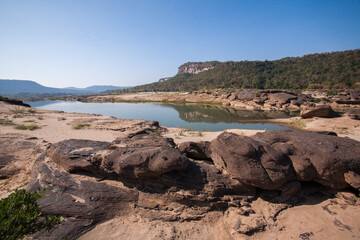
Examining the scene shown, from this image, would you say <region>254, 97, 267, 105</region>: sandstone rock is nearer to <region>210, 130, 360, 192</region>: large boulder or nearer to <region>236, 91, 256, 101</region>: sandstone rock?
<region>236, 91, 256, 101</region>: sandstone rock

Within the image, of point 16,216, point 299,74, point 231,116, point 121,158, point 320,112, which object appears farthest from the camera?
point 299,74

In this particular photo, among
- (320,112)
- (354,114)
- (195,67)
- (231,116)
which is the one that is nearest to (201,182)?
(320,112)

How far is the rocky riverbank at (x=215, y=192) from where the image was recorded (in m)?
4.04

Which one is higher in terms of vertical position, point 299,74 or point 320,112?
point 299,74

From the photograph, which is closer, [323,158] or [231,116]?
[323,158]

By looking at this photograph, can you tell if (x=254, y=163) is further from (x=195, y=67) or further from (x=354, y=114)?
(x=195, y=67)

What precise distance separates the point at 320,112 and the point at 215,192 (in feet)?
68.1

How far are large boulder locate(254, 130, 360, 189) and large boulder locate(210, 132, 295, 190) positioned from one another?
0.31 meters

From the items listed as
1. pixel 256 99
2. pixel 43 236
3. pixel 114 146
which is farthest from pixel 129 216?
pixel 256 99

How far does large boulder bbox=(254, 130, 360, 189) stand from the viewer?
4504mm

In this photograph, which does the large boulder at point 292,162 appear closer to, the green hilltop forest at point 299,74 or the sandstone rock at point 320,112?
the sandstone rock at point 320,112

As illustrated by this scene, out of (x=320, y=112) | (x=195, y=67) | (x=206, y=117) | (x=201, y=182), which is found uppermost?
(x=195, y=67)

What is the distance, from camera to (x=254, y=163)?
185 inches

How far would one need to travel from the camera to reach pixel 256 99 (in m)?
34.7
